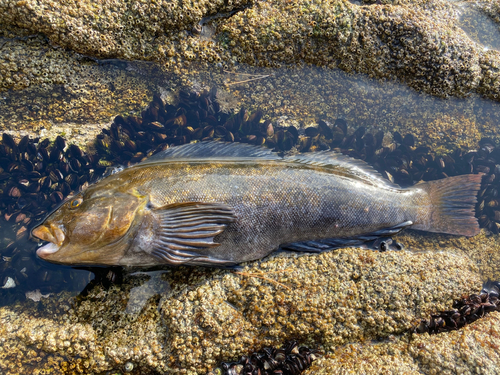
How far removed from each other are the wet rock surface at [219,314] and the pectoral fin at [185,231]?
0.35m

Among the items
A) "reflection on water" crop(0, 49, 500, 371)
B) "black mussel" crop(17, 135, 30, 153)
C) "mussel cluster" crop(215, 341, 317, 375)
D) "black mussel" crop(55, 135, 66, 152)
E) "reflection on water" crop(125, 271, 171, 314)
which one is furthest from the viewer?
"black mussel" crop(55, 135, 66, 152)

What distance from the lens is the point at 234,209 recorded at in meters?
3.68

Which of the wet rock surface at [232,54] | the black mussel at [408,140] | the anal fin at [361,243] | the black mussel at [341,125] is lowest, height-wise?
the anal fin at [361,243]

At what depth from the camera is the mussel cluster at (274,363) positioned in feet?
10.7

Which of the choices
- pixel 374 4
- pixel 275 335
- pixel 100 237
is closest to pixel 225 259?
pixel 275 335

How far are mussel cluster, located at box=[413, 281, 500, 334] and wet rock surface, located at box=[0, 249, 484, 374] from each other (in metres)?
0.10

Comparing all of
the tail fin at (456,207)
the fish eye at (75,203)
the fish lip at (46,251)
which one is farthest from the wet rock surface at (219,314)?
the fish eye at (75,203)

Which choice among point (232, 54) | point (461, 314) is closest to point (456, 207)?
point (461, 314)

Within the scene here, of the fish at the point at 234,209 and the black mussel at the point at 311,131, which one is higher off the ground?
the black mussel at the point at 311,131

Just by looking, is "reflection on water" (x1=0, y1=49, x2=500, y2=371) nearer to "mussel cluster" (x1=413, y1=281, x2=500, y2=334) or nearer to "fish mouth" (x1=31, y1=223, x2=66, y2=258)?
"fish mouth" (x1=31, y1=223, x2=66, y2=258)

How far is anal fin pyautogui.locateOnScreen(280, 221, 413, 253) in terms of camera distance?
3889 millimetres

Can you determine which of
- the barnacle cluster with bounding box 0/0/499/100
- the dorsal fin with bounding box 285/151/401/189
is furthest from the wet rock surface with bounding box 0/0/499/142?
the dorsal fin with bounding box 285/151/401/189

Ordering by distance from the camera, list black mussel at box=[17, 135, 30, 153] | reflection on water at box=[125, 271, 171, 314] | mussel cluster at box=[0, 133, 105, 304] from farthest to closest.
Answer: black mussel at box=[17, 135, 30, 153], mussel cluster at box=[0, 133, 105, 304], reflection on water at box=[125, 271, 171, 314]

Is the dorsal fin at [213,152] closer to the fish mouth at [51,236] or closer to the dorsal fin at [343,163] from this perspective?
the dorsal fin at [343,163]
